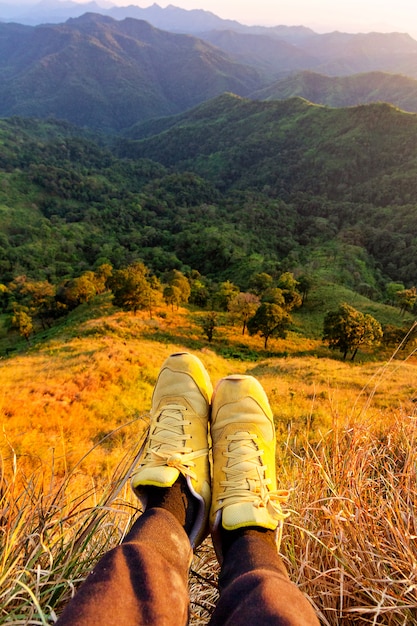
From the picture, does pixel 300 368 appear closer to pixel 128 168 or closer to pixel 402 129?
pixel 402 129

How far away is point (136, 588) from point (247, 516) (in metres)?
0.74

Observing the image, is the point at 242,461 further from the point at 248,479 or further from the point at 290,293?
the point at 290,293

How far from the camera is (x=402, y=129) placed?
118375 mm

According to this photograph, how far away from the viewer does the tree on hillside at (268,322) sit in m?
31.2

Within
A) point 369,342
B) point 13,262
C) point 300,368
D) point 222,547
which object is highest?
point 222,547

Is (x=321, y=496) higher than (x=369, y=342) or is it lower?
higher

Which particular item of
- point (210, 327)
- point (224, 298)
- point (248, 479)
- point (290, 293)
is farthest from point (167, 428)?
point (290, 293)

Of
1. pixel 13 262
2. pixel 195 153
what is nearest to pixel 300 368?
pixel 13 262

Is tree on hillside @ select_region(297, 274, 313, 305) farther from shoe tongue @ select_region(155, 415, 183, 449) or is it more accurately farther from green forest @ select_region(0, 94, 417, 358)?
shoe tongue @ select_region(155, 415, 183, 449)

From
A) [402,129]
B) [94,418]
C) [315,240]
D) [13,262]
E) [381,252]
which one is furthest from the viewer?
[402,129]

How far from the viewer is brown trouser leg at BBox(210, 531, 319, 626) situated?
3.84 feet

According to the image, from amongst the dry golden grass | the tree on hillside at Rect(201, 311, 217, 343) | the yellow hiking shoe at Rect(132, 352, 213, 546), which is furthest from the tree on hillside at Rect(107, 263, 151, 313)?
the dry golden grass

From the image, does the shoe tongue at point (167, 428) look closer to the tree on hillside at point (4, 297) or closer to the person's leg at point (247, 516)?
the person's leg at point (247, 516)

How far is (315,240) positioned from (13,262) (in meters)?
72.1
